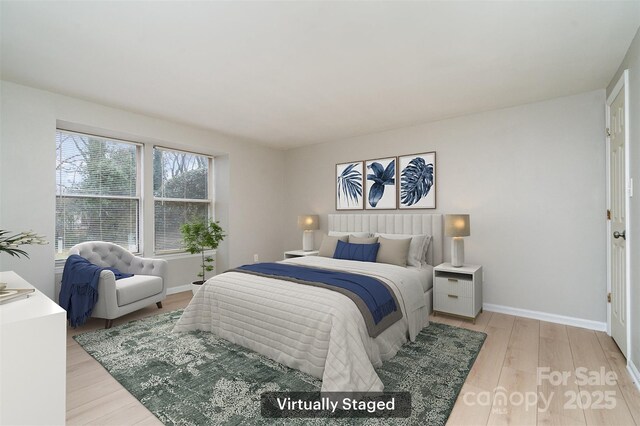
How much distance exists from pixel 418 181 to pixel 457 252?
1191 millimetres

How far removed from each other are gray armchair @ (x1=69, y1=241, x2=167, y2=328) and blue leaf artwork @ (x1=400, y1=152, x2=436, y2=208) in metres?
3.44

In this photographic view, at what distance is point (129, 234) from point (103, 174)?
89 cm

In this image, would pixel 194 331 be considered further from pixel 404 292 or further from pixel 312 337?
pixel 404 292

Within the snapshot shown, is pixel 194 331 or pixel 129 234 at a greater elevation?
pixel 129 234

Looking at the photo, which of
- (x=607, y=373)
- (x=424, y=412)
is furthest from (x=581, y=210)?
(x=424, y=412)

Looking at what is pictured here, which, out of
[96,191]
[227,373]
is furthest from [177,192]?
[227,373]

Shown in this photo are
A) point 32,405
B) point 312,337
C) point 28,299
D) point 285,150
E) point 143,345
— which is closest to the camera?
point 32,405

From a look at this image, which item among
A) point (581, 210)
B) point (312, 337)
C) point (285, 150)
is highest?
point (285, 150)

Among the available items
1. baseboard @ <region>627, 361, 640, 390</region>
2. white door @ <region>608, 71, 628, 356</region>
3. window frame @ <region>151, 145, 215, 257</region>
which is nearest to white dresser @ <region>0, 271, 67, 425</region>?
baseboard @ <region>627, 361, 640, 390</region>

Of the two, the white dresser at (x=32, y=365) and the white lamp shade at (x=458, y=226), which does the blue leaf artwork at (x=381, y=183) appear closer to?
the white lamp shade at (x=458, y=226)

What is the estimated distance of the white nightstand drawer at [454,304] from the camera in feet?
11.3

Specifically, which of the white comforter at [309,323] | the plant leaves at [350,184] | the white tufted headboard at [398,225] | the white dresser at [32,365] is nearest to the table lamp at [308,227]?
the white tufted headboard at [398,225]

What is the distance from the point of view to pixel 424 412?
1.88m

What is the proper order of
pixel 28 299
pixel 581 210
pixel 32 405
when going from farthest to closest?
1. pixel 581 210
2. pixel 28 299
3. pixel 32 405
